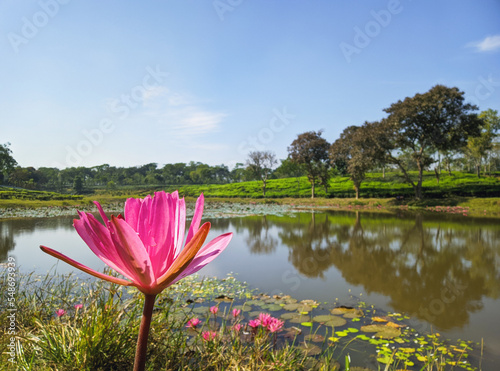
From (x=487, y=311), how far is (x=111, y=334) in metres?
4.18

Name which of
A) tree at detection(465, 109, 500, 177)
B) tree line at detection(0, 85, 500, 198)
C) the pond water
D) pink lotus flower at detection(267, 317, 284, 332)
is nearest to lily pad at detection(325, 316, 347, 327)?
the pond water

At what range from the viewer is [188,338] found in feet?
8.75

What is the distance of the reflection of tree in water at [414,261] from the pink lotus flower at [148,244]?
3600 mm

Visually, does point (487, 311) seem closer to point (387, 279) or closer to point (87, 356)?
point (387, 279)

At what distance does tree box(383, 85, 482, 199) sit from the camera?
17328 millimetres

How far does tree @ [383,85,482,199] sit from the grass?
1780cm

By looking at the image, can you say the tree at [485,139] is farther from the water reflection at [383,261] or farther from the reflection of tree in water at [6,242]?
the reflection of tree in water at [6,242]

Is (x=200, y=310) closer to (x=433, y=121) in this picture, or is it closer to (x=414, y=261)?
(x=414, y=261)

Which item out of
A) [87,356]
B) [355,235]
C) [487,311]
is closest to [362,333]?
[487,311]

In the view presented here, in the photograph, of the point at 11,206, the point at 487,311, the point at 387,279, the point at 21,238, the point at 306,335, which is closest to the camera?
the point at 306,335

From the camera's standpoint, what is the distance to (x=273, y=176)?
67750mm

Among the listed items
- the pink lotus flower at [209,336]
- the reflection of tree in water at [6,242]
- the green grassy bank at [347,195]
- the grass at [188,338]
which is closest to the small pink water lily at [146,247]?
the grass at [188,338]

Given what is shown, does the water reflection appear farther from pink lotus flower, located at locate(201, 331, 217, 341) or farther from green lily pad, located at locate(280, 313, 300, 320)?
pink lotus flower, located at locate(201, 331, 217, 341)

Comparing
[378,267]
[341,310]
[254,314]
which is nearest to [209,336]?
[254,314]
